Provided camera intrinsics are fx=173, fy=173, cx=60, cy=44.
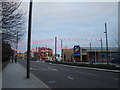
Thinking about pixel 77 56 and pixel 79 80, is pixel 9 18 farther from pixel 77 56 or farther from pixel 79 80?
pixel 77 56

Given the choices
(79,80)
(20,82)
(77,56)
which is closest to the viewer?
(20,82)

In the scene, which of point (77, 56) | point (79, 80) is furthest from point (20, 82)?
point (77, 56)

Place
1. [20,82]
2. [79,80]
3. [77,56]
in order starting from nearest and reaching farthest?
[20,82] < [79,80] < [77,56]

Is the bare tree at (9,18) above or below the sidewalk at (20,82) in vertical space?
above

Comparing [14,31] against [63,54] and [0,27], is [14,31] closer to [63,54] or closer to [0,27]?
[0,27]

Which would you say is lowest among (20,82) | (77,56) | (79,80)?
(77,56)

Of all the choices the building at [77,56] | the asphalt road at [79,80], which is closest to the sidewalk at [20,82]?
the asphalt road at [79,80]

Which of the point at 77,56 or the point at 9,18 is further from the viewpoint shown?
the point at 77,56

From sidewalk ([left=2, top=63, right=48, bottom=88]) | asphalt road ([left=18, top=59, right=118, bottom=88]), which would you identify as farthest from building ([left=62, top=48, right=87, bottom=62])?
sidewalk ([left=2, top=63, right=48, bottom=88])

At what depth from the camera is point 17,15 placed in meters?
12.9

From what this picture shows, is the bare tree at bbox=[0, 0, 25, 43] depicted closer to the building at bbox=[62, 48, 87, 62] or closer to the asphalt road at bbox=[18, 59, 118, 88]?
the asphalt road at bbox=[18, 59, 118, 88]

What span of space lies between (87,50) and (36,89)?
6261 cm

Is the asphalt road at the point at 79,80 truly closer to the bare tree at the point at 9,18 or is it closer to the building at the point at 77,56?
the bare tree at the point at 9,18

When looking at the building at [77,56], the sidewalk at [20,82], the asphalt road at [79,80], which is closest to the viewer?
the sidewalk at [20,82]
